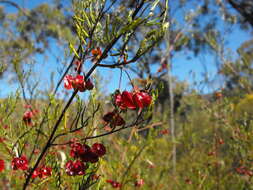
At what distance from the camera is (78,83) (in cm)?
93

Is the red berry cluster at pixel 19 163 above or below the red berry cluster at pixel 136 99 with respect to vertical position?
below

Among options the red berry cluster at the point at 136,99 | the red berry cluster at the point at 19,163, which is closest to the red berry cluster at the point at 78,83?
the red berry cluster at the point at 136,99

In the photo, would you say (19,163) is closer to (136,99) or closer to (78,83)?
(78,83)

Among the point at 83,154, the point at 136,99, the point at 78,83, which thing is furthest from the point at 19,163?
the point at 136,99

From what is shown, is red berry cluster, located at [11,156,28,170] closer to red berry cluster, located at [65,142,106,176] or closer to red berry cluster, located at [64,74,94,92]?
red berry cluster, located at [65,142,106,176]

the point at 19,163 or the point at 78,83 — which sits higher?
the point at 78,83

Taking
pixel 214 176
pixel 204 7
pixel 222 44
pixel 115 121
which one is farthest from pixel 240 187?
pixel 204 7

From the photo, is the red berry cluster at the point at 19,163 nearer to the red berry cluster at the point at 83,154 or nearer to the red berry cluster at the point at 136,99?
the red berry cluster at the point at 83,154

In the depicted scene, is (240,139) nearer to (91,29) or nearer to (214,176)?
(214,176)

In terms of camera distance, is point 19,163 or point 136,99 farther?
point 19,163

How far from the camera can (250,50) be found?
15734 millimetres

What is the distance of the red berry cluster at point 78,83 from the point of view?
0.93 meters

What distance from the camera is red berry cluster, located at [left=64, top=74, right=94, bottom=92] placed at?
0.93 metres

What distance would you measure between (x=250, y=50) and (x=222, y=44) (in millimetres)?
13465
